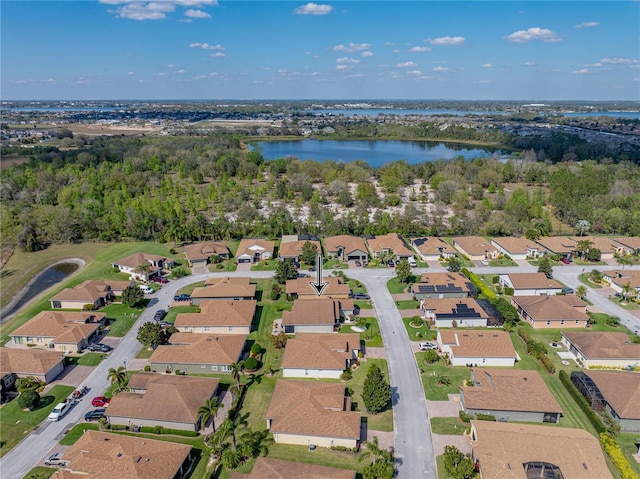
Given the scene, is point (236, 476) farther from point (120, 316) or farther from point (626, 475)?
point (120, 316)

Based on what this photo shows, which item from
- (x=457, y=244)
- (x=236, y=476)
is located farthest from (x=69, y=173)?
(x=236, y=476)

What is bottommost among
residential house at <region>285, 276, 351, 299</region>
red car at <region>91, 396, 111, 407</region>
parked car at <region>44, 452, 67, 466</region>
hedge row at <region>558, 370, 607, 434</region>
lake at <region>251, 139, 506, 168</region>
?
red car at <region>91, 396, 111, 407</region>

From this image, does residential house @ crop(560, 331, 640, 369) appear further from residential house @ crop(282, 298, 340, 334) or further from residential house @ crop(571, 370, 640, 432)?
residential house @ crop(282, 298, 340, 334)

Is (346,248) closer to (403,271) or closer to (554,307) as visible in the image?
(403,271)

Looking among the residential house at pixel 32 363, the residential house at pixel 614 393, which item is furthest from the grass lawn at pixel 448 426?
the residential house at pixel 32 363

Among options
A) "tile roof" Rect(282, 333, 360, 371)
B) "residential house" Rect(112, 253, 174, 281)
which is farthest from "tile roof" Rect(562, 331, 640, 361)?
"residential house" Rect(112, 253, 174, 281)
